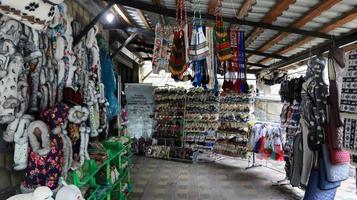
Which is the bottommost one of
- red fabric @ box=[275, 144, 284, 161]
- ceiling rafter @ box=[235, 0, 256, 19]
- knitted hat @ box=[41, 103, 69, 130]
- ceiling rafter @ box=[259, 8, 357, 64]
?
red fabric @ box=[275, 144, 284, 161]

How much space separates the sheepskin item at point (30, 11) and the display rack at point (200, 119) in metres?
6.28

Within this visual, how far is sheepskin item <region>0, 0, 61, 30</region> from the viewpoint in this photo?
1.97 m

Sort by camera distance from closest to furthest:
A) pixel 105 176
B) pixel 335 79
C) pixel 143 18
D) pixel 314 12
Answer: pixel 335 79, pixel 314 12, pixel 105 176, pixel 143 18

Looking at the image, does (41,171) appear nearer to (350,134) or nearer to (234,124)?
(350,134)

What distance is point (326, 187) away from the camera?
13.1 feet

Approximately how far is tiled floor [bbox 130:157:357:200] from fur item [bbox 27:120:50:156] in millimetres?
2819

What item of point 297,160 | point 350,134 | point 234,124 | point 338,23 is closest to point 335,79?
point 350,134

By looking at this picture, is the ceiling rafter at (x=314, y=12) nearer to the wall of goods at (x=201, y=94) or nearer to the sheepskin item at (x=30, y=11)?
the wall of goods at (x=201, y=94)

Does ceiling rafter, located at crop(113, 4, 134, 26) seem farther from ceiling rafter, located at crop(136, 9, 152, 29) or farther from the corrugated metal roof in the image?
the corrugated metal roof

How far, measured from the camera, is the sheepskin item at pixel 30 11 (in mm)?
1972

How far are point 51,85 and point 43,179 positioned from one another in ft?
2.80

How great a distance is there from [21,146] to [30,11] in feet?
3.13

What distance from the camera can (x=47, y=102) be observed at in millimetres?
2660

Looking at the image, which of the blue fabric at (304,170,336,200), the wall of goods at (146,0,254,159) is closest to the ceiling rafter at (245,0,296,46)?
the wall of goods at (146,0,254,159)
